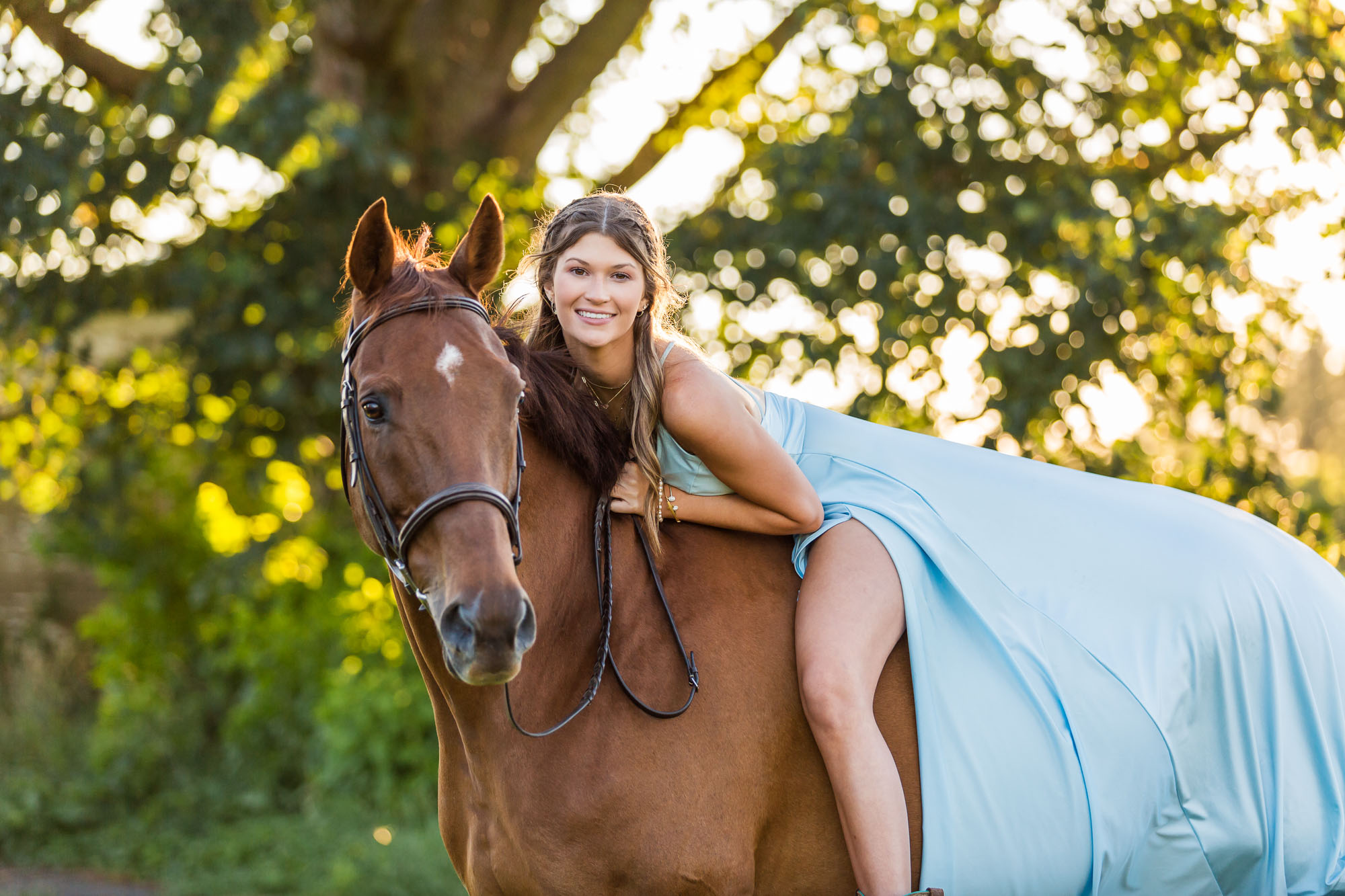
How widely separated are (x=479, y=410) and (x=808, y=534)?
106cm

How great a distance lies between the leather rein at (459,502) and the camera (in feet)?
7.09

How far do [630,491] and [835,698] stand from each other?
0.76m

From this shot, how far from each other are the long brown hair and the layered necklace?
6cm

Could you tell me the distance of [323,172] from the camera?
5973 millimetres

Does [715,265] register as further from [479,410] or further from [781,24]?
[479,410]

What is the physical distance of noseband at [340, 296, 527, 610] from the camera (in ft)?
7.00

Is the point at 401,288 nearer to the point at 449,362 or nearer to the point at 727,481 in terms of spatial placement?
the point at 449,362

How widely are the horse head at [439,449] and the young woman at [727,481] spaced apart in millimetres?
381

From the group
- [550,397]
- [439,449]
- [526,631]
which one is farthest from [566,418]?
[526,631]

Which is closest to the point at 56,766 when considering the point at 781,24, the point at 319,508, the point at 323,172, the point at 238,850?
the point at 238,850

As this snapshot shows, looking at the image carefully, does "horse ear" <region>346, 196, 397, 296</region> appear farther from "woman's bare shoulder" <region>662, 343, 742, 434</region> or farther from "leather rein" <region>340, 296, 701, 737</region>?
A: "woman's bare shoulder" <region>662, 343, 742, 434</region>

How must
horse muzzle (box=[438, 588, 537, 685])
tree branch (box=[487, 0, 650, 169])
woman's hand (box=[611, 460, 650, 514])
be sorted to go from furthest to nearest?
1. tree branch (box=[487, 0, 650, 169])
2. woman's hand (box=[611, 460, 650, 514])
3. horse muzzle (box=[438, 588, 537, 685])

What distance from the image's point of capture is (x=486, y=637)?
198cm

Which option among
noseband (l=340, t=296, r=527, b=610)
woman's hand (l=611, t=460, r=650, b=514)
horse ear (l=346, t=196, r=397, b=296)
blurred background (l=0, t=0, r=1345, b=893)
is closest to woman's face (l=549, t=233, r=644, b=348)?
noseband (l=340, t=296, r=527, b=610)
